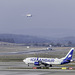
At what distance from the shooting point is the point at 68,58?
330 feet

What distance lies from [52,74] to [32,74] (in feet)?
17.1

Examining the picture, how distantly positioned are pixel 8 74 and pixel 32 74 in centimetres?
627

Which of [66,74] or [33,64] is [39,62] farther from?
[66,74]

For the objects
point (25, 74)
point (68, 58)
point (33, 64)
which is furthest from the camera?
point (33, 64)

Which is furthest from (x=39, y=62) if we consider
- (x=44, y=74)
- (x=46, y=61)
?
(x=44, y=74)

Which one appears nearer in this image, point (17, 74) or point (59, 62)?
point (17, 74)

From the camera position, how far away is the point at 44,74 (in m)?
75.4

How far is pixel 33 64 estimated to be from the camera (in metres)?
110

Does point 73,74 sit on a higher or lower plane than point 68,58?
lower

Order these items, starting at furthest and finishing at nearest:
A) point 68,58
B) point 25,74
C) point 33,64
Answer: point 33,64, point 68,58, point 25,74

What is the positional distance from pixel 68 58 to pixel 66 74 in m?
25.4

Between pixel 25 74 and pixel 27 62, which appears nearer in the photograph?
pixel 25 74

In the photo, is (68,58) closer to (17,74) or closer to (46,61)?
(46,61)

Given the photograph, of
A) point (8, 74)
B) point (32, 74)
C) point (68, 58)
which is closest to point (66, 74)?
point (32, 74)
